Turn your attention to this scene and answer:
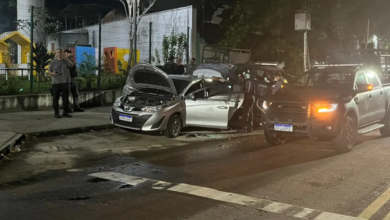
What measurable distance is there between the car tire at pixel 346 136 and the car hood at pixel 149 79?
3896 millimetres

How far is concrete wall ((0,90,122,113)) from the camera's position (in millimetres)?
13191

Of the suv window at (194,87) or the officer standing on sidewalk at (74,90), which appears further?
the officer standing on sidewalk at (74,90)

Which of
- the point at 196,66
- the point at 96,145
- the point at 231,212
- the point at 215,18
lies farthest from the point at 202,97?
the point at 215,18

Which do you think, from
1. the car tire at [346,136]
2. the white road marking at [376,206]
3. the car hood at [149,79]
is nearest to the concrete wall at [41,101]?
the car hood at [149,79]

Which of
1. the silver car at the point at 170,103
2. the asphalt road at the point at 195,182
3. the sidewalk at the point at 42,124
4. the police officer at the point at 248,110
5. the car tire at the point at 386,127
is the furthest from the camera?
the police officer at the point at 248,110

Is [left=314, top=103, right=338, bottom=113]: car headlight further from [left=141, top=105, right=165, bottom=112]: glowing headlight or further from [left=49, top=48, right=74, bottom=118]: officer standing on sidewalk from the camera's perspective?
[left=49, top=48, right=74, bottom=118]: officer standing on sidewalk

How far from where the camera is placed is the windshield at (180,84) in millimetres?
10859

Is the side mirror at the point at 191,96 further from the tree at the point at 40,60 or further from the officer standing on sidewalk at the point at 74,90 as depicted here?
the tree at the point at 40,60

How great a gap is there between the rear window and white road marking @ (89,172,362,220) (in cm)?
404

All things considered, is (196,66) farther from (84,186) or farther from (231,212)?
(231,212)

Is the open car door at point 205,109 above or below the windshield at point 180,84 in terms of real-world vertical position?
below

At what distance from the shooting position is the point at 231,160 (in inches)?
327

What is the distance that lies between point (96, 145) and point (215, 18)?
16.6 m

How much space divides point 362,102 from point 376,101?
881mm
